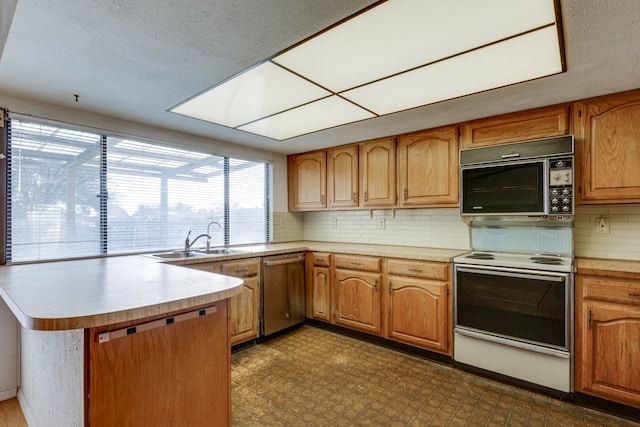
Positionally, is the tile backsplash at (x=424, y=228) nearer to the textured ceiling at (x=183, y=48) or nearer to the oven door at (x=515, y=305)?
the oven door at (x=515, y=305)

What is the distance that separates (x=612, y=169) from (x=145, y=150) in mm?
3719

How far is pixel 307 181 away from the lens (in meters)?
4.09

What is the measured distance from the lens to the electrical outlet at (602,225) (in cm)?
244

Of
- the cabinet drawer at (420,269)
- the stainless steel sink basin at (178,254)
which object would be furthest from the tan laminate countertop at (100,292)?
the cabinet drawer at (420,269)

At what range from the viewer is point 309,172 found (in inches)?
160

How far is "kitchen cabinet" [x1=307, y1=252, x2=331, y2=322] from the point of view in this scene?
348cm

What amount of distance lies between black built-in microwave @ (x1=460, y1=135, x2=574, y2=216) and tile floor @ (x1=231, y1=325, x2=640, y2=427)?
131cm

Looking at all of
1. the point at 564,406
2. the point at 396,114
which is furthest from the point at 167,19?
the point at 564,406

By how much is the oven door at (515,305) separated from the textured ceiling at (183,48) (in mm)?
1270

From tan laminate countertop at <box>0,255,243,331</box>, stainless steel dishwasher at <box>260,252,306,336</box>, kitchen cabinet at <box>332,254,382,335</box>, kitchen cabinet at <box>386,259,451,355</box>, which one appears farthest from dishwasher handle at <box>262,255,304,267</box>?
tan laminate countertop at <box>0,255,243,331</box>

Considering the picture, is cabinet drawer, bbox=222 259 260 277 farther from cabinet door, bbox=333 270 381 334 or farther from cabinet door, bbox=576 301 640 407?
cabinet door, bbox=576 301 640 407

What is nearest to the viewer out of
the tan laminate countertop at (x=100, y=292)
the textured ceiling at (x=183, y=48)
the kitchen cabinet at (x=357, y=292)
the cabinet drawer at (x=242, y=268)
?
the tan laminate countertop at (x=100, y=292)

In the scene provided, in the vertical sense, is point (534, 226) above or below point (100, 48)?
below

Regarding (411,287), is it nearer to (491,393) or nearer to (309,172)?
(491,393)
